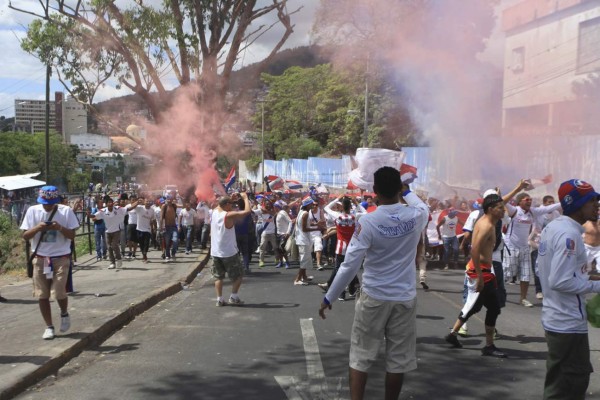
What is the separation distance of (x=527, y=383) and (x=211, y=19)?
1583cm

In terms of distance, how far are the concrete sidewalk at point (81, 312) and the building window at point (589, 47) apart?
39.0 feet

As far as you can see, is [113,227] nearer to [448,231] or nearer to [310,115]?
[448,231]

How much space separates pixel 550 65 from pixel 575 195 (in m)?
14.3

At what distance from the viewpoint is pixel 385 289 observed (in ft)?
12.3

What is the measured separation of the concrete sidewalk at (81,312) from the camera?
516 cm

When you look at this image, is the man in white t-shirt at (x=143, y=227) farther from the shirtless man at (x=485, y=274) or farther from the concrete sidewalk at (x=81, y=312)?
the shirtless man at (x=485, y=274)

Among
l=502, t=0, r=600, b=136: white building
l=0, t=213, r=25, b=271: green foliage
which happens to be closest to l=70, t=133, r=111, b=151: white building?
l=0, t=213, r=25, b=271: green foliage

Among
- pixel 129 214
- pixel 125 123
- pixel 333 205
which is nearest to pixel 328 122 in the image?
pixel 125 123

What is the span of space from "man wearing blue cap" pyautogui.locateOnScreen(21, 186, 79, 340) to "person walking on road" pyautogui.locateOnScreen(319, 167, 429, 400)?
374 cm

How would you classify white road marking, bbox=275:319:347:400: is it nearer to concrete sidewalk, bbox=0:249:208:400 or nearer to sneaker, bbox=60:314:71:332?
concrete sidewalk, bbox=0:249:208:400

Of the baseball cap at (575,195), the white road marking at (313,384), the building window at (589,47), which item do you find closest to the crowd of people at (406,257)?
the baseball cap at (575,195)

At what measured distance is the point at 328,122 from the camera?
51375mm

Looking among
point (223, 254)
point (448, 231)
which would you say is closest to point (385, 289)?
point (223, 254)

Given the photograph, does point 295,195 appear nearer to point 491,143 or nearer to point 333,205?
point 491,143
